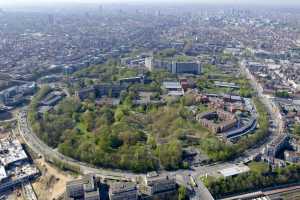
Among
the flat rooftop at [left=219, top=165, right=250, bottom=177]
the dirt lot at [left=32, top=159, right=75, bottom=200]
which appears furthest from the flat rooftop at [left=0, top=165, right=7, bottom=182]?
the flat rooftop at [left=219, top=165, right=250, bottom=177]

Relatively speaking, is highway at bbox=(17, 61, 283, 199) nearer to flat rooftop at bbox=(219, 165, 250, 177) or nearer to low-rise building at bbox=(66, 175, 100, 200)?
flat rooftop at bbox=(219, 165, 250, 177)

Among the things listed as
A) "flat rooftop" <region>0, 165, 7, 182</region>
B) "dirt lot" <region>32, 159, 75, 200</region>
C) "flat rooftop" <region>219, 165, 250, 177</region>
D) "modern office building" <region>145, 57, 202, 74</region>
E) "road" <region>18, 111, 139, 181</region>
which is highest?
"modern office building" <region>145, 57, 202, 74</region>

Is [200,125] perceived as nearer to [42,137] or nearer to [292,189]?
[292,189]

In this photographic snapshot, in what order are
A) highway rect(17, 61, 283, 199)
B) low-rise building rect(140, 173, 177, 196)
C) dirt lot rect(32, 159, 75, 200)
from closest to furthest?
low-rise building rect(140, 173, 177, 196), dirt lot rect(32, 159, 75, 200), highway rect(17, 61, 283, 199)

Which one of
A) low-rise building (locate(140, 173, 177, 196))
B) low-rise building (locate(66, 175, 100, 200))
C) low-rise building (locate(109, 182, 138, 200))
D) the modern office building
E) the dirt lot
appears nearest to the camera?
low-rise building (locate(109, 182, 138, 200))

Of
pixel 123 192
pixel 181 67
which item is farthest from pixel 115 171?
pixel 181 67

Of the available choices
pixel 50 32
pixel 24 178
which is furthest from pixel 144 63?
pixel 50 32
